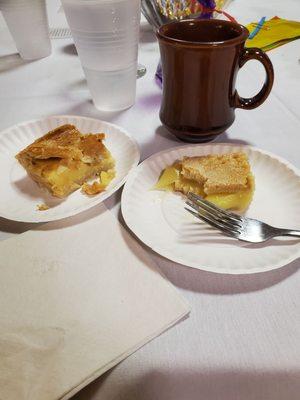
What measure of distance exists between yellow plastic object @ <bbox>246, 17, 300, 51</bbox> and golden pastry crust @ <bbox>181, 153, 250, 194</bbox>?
19.8 inches

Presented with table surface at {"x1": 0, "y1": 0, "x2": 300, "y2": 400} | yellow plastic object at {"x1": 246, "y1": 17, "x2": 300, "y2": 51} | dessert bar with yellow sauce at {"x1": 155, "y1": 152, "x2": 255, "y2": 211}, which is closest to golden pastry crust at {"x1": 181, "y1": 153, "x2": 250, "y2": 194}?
dessert bar with yellow sauce at {"x1": 155, "y1": 152, "x2": 255, "y2": 211}

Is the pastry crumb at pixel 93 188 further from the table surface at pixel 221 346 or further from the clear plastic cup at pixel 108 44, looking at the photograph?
the clear plastic cup at pixel 108 44

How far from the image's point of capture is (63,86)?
0.73 metres

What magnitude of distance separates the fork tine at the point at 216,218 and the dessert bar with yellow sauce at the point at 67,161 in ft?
0.45

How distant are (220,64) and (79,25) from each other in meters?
0.25

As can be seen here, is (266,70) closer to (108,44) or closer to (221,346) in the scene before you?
(108,44)

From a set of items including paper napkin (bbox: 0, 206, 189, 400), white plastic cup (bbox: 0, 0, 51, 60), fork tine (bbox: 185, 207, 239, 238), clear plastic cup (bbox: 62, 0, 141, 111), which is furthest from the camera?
white plastic cup (bbox: 0, 0, 51, 60)

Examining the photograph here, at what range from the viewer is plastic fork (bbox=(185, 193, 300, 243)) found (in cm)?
35

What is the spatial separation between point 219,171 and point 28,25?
640 mm

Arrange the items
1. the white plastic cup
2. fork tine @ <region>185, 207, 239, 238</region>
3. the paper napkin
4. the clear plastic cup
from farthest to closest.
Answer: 1. the white plastic cup
2. the clear plastic cup
3. fork tine @ <region>185, 207, 239, 238</region>
4. the paper napkin

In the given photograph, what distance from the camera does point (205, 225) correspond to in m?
0.38

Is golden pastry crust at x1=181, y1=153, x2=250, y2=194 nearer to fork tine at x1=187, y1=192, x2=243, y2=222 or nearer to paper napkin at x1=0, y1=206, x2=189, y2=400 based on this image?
fork tine at x1=187, y1=192, x2=243, y2=222

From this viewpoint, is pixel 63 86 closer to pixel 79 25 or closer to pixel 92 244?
pixel 79 25

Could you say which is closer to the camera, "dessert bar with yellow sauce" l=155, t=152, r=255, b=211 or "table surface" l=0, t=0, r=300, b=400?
"table surface" l=0, t=0, r=300, b=400
